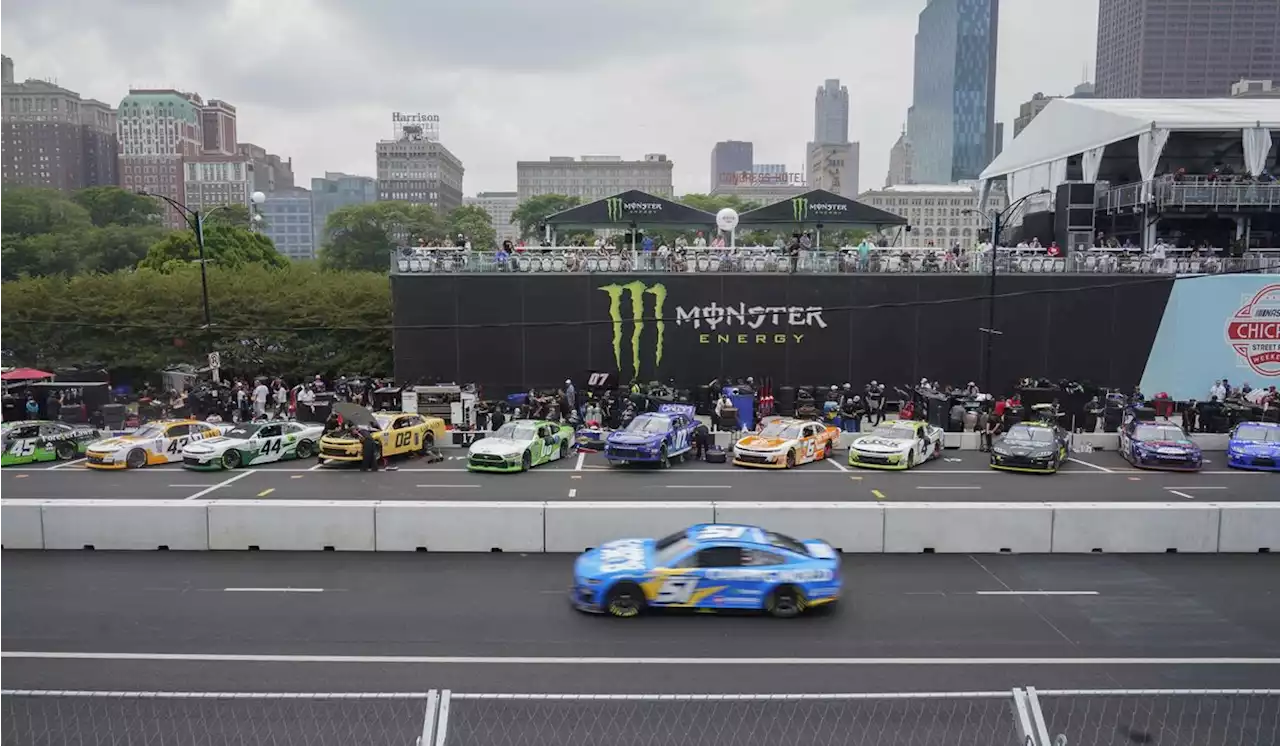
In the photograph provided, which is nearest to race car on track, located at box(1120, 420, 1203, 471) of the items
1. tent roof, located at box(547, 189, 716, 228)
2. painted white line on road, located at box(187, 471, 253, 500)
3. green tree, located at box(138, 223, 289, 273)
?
tent roof, located at box(547, 189, 716, 228)

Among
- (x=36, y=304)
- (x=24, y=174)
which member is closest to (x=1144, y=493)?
(x=36, y=304)

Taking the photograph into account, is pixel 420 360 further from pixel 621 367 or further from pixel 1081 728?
pixel 1081 728

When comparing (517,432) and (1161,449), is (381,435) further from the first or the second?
(1161,449)

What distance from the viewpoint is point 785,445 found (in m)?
22.7

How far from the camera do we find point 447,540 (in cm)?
1450

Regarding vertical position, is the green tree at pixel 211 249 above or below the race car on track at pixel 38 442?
above

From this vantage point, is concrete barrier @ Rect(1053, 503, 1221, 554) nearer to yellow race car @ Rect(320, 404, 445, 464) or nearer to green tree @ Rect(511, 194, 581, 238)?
yellow race car @ Rect(320, 404, 445, 464)

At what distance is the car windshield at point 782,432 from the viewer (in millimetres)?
23234

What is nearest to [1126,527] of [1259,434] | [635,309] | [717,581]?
[717,581]

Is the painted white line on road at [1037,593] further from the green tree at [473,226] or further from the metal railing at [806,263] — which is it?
the green tree at [473,226]

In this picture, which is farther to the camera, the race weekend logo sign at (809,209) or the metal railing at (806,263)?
the race weekend logo sign at (809,209)

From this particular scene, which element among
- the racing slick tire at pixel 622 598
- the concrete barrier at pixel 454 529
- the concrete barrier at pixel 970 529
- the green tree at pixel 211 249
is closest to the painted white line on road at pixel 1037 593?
the concrete barrier at pixel 970 529

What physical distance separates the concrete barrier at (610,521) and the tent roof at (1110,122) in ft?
114

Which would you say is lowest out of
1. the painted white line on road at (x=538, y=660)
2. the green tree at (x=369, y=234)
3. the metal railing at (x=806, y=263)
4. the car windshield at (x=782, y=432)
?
the painted white line on road at (x=538, y=660)
